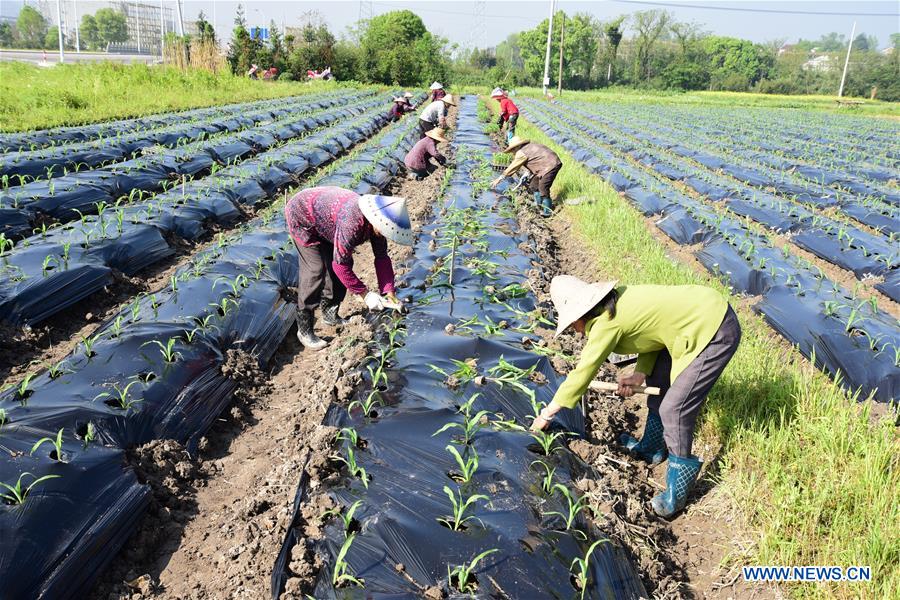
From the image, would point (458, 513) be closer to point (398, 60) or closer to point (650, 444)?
point (650, 444)

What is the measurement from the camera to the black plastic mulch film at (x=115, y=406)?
2229mm

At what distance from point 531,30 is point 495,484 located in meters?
70.8

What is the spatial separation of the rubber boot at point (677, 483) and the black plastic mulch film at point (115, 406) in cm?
264

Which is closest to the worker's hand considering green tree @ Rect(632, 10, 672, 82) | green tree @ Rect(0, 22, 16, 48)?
green tree @ Rect(632, 10, 672, 82)

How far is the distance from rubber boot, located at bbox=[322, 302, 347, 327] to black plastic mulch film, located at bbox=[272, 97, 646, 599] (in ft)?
2.70

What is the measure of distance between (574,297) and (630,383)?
2.66 ft

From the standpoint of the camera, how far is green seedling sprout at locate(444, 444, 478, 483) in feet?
8.64

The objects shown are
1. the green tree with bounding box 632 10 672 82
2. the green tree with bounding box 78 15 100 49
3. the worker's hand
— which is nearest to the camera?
the worker's hand

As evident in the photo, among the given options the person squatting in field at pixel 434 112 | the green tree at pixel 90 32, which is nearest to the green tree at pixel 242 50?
the person squatting in field at pixel 434 112

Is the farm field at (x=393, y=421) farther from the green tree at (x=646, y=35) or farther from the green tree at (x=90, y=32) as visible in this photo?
the green tree at (x=90, y=32)

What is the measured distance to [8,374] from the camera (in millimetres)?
3807

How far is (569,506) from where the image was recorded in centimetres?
256

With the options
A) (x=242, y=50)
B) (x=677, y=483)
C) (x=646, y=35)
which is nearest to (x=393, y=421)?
(x=677, y=483)

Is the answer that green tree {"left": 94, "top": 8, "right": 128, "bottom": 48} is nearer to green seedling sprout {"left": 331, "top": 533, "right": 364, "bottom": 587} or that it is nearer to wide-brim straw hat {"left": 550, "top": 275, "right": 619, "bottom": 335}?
wide-brim straw hat {"left": 550, "top": 275, "right": 619, "bottom": 335}
